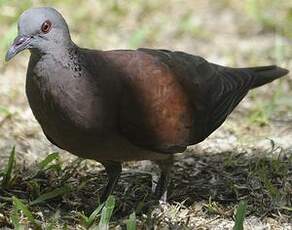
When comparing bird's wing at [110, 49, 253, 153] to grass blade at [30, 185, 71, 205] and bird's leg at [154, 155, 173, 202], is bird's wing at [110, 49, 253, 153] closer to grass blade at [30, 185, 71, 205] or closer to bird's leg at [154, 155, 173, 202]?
bird's leg at [154, 155, 173, 202]

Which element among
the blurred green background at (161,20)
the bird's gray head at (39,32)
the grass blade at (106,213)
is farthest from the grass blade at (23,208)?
the blurred green background at (161,20)

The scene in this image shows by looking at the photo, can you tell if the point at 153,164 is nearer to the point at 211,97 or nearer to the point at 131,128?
the point at 211,97

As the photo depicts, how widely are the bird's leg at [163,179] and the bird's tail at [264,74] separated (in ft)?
2.76

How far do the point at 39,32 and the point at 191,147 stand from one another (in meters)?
1.80

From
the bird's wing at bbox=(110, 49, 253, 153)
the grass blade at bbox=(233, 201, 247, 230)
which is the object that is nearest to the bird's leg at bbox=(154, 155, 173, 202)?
the bird's wing at bbox=(110, 49, 253, 153)

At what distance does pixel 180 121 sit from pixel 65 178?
81 cm

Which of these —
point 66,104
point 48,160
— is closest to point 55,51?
point 66,104

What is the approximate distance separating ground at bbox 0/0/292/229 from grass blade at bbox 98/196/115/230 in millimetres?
128

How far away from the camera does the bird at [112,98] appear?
147 inches

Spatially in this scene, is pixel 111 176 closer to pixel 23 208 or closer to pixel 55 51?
pixel 23 208

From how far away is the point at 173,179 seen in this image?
470 centimetres

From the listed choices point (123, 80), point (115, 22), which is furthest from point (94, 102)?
point (115, 22)

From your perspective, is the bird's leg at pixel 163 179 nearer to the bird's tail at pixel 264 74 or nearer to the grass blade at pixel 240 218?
the grass blade at pixel 240 218

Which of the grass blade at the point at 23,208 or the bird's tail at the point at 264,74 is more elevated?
the bird's tail at the point at 264,74
